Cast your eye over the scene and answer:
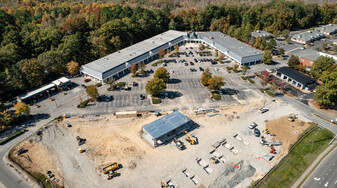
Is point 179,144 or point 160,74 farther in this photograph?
point 160,74

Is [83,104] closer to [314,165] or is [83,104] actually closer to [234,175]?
[234,175]

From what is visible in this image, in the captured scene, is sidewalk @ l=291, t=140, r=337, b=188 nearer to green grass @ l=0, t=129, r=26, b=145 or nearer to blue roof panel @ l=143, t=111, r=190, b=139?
blue roof panel @ l=143, t=111, r=190, b=139

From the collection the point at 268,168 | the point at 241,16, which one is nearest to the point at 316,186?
the point at 268,168

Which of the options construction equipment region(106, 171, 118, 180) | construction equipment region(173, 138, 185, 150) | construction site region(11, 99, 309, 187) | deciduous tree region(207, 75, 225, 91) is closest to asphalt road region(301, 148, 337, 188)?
construction site region(11, 99, 309, 187)

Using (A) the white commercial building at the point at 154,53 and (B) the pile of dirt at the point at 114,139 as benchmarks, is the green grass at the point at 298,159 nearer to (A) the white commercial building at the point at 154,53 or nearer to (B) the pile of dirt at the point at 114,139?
(B) the pile of dirt at the point at 114,139

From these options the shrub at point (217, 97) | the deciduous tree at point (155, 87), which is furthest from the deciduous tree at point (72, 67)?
the shrub at point (217, 97)

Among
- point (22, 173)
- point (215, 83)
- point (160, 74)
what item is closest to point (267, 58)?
point (215, 83)
